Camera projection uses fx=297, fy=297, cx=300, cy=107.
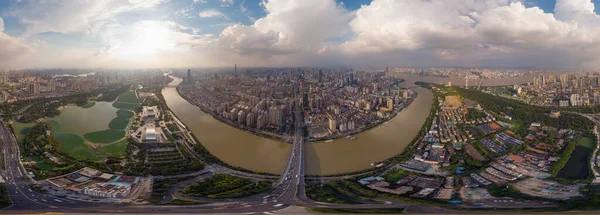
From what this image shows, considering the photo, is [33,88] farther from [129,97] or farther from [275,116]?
[275,116]

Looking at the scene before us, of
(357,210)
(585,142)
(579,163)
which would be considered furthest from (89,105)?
(585,142)

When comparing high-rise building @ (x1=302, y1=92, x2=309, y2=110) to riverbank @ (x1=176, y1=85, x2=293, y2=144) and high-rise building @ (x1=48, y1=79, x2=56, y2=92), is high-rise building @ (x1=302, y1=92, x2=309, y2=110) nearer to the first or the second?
riverbank @ (x1=176, y1=85, x2=293, y2=144)

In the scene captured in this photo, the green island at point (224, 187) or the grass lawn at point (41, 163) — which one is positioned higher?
the grass lawn at point (41, 163)

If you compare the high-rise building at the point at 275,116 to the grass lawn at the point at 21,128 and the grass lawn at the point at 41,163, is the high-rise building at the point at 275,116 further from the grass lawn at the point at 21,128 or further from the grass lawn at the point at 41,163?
the grass lawn at the point at 21,128

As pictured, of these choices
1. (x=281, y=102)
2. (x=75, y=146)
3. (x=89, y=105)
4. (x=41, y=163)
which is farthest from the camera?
(x=89, y=105)

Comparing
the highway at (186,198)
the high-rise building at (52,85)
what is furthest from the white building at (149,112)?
the high-rise building at (52,85)

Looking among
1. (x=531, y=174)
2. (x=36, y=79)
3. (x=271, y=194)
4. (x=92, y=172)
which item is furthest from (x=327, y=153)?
(x=36, y=79)
